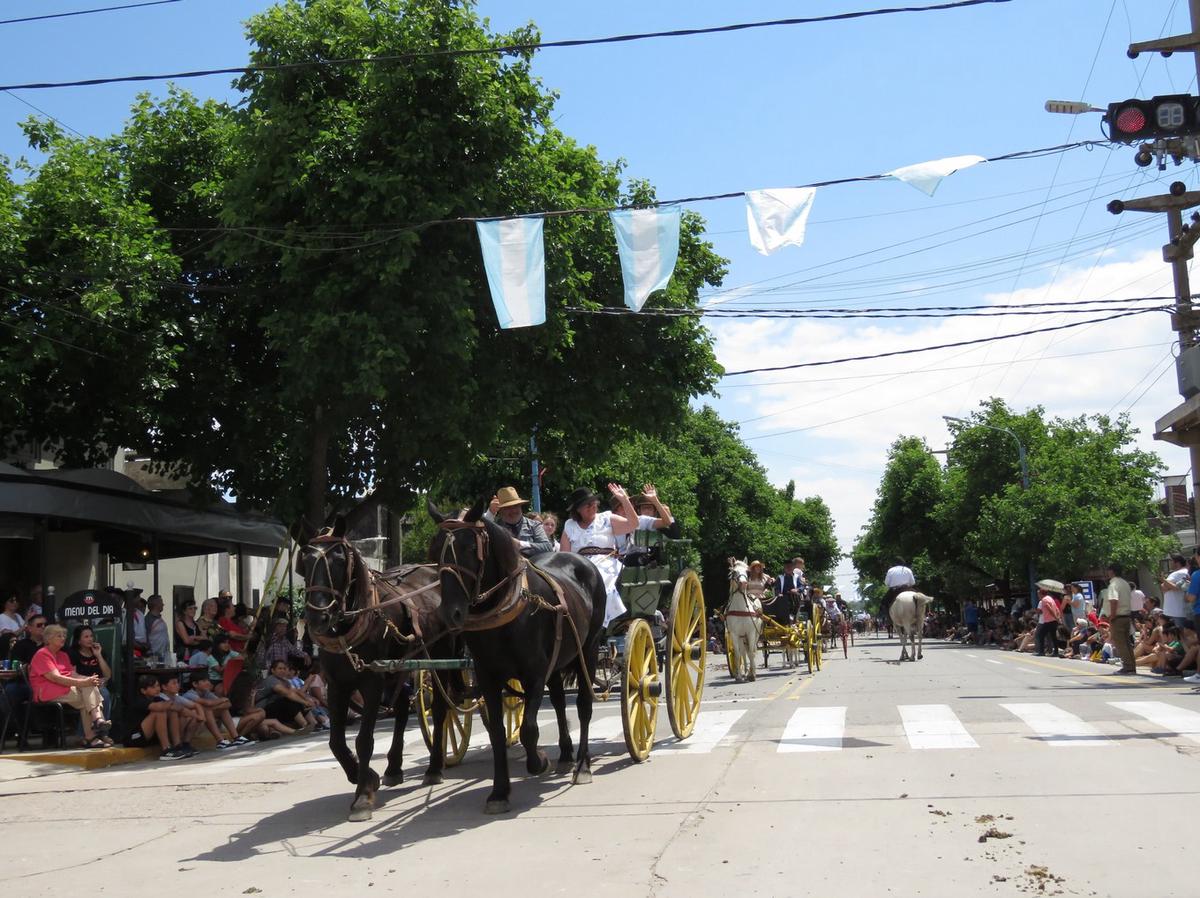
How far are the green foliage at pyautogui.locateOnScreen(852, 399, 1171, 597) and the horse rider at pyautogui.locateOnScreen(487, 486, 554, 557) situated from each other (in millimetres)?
35981

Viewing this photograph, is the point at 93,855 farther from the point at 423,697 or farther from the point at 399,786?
the point at 423,697

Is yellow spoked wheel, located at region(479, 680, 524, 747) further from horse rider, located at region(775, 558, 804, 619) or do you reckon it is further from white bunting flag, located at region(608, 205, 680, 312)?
horse rider, located at region(775, 558, 804, 619)

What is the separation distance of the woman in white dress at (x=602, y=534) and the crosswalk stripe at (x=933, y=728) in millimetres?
3073

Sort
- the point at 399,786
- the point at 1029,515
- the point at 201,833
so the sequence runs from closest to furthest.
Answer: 1. the point at 201,833
2. the point at 399,786
3. the point at 1029,515

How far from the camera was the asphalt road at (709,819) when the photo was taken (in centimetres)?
638

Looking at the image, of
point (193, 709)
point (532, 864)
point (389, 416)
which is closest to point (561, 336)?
point (389, 416)

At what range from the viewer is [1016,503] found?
45.6m

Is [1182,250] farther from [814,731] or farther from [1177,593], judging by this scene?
[814,731]

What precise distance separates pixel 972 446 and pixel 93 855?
51.1m

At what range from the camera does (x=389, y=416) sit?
20016 millimetres

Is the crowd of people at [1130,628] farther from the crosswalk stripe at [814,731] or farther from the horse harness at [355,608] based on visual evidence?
the horse harness at [355,608]

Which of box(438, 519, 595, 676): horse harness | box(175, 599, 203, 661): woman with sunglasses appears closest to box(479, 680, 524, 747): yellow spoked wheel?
box(438, 519, 595, 676): horse harness

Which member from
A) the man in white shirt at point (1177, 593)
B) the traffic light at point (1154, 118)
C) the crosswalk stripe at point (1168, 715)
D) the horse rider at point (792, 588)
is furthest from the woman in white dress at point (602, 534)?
the man in white shirt at point (1177, 593)

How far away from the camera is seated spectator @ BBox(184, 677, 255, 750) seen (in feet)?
48.8
